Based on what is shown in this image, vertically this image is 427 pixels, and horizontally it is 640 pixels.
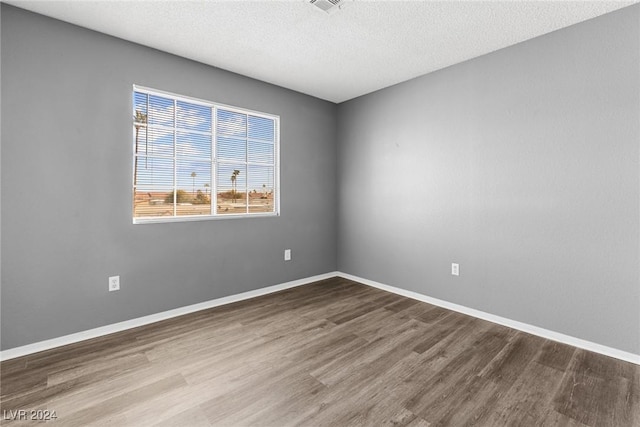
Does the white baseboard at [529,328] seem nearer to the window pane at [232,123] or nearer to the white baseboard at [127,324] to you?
the white baseboard at [127,324]

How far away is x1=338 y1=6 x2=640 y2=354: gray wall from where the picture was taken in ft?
7.22

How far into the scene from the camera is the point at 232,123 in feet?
11.1

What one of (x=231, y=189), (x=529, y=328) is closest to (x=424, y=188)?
(x=529, y=328)

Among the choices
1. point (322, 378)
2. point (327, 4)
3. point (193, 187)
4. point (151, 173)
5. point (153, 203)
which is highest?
point (327, 4)

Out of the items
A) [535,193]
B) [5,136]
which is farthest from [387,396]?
[5,136]

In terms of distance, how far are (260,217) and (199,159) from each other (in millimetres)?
974

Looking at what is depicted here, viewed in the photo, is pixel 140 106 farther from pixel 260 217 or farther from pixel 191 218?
pixel 260 217

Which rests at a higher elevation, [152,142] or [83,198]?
[152,142]

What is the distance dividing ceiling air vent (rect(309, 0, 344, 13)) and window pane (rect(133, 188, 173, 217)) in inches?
84.8

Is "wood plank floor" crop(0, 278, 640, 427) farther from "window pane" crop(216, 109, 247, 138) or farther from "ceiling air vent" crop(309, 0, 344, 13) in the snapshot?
"ceiling air vent" crop(309, 0, 344, 13)

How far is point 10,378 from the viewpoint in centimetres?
191

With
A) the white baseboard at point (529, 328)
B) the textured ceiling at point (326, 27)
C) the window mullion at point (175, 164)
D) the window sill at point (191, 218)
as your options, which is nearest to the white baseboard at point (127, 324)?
the window sill at point (191, 218)

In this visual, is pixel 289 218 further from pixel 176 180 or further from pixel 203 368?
pixel 203 368

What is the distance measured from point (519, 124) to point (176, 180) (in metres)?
3.36
